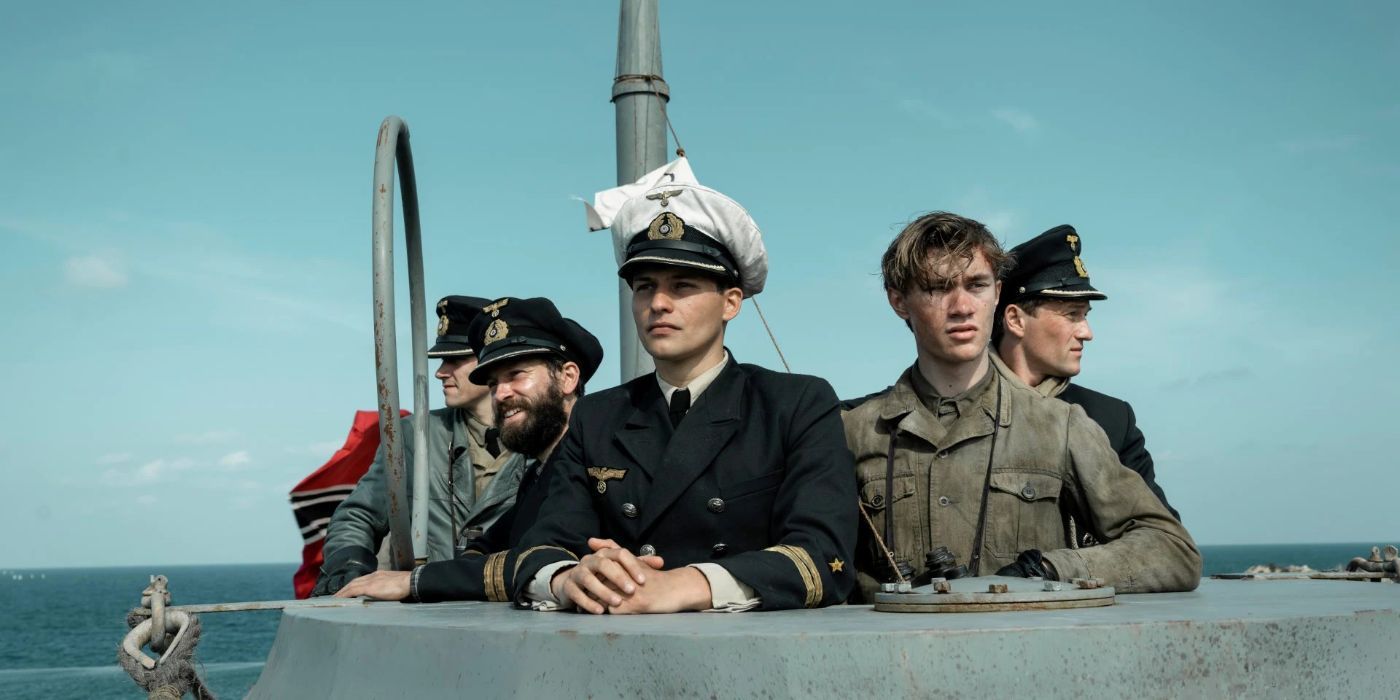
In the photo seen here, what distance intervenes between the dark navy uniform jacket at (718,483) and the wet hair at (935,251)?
0.41 meters

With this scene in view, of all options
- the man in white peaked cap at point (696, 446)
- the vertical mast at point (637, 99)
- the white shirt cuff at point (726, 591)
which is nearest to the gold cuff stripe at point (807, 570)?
the man in white peaked cap at point (696, 446)

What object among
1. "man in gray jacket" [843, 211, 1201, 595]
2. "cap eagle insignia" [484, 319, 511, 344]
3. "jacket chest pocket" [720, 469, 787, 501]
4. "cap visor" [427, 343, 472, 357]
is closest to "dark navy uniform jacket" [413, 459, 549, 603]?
"jacket chest pocket" [720, 469, 787, 501]

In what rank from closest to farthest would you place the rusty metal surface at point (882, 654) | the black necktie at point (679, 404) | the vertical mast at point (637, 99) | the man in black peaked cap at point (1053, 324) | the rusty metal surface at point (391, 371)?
the rusty metal surface at point (882, 654) → the black necktie at point (679, 404) → the rusty metal surface at point (391, 371) → the man in black peaked cap at point (1053, 324) → the vertical mast at point (637, 99)

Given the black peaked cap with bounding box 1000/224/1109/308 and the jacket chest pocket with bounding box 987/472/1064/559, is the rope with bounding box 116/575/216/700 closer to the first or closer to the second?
the jacket chest pocket with bounding box 987/472/1064/559

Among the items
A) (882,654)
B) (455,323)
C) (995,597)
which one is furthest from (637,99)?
(882,654)

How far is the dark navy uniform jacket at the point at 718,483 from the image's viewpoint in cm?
319

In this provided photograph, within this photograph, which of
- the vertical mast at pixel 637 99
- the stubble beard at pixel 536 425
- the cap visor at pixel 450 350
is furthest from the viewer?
the cap visor at pixel 450 350

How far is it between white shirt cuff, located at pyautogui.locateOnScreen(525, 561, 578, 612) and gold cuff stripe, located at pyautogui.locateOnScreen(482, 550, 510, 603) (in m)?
0.36

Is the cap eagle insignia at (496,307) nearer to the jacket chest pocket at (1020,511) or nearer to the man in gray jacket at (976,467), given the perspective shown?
the man in gray jacket at (976,467)

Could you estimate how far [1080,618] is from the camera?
2.47 metres

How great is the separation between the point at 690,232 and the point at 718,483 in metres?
0.63

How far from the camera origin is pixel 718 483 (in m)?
3.32

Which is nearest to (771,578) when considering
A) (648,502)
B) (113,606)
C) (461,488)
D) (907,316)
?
(648,502)

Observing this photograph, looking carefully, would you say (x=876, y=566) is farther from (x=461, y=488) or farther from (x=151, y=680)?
(x=461, y=488)
